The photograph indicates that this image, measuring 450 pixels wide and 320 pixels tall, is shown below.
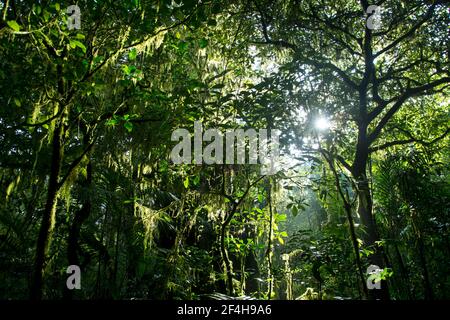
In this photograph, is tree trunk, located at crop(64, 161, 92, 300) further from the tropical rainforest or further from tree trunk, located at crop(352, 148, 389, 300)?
tree trunk, located at crop(352, 148, 389, 300)

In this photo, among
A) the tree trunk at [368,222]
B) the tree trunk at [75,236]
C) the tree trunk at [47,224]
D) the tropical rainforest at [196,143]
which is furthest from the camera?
the tree trunk at [368,222]

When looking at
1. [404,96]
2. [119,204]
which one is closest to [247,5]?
[404,96]

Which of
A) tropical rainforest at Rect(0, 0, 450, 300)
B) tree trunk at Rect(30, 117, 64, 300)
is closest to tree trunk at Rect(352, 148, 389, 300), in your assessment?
tropical rainforest at Rect(0, 0, 450, 300)

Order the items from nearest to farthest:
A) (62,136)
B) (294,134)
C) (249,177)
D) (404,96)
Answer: (62,136) → (294,134) → (249,177) → (404,96)

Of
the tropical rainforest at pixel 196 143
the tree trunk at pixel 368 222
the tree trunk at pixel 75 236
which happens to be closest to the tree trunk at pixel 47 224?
the tropical rainforest at pixel 196 143

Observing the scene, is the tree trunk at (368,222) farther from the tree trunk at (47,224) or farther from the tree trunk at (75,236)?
the tree trunk at (75,236)

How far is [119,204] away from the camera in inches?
260

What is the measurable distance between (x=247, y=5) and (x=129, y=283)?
23.6 feet

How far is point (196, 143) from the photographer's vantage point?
541 centimetres

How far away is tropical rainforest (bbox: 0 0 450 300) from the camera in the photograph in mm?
4090

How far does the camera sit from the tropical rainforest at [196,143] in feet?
13.4

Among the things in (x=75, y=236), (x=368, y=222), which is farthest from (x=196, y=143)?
(x=368, y=222)

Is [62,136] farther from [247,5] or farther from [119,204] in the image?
[247,5]

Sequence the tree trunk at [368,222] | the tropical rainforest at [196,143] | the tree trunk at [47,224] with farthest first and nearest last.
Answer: the tree trunk at [368,222] < the tropical rainforest at [196,143] < the tree trunk at [47,224]
